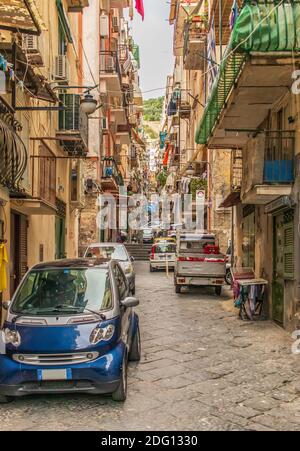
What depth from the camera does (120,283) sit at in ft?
26.1

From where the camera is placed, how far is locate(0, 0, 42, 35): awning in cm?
823

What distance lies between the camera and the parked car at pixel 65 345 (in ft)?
19.9

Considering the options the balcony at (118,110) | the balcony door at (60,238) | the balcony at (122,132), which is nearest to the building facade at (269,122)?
the balcony door at (60,238)

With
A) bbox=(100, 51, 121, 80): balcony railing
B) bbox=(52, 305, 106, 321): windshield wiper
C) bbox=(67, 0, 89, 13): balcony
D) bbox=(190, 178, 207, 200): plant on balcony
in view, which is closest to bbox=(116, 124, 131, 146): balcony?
bbox=(100, 51, 121, 80): balcony railing

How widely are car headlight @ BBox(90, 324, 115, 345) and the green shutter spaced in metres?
5.38

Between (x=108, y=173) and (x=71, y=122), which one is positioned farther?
(x=108, y=173)

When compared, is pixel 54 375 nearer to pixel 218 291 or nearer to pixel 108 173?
pixel 218 291

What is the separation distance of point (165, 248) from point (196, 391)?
70.8 ft

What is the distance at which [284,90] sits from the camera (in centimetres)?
1109

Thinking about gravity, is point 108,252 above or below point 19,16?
below

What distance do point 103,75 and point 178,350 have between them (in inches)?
917

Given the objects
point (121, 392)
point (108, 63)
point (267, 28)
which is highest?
point (108, 63)

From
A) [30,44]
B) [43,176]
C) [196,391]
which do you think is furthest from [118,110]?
[196,391]

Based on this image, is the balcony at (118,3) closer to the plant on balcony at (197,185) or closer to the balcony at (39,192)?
the plant on balcony at (197,185)
